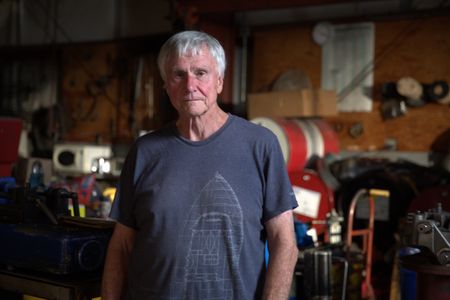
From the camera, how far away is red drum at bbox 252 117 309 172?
18.5 feet

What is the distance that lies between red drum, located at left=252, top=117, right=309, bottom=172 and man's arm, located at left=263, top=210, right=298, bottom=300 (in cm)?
362

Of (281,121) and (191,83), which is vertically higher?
(281,121)

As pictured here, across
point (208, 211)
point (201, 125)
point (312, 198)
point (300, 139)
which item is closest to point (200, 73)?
point (201, 125)

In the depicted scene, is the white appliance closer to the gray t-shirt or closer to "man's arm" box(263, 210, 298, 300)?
the gray t-shirt

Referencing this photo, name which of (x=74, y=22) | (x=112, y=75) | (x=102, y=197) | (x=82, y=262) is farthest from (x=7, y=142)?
(x=74, y=22)

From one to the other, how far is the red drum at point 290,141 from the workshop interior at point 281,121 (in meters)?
0.02

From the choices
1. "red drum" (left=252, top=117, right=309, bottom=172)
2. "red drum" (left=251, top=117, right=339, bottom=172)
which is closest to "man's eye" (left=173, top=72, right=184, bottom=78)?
"red drum" (left=251, top=117, right=339, bottom=172)

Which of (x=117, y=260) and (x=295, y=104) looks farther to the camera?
(x=295, y=104)

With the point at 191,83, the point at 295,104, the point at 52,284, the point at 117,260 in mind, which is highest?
the point at 295,104

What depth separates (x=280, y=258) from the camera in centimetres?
195

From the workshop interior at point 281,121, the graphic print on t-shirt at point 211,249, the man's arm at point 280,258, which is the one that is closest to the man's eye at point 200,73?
the graphic print on t-shirt at point 211,249

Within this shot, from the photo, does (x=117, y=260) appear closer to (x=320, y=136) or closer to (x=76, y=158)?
(x=320, y=136)

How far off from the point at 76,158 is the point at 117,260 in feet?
16.8

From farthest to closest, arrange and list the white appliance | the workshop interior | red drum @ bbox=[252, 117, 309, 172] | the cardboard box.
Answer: the white appliance → the cardboard box → red drum @ bbox=[252, 117, 309, 172] → the workshop interior
